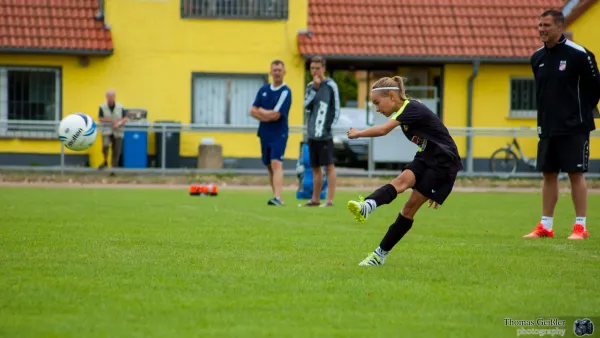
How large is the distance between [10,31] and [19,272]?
22.1 m

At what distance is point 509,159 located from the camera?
29.1 metres

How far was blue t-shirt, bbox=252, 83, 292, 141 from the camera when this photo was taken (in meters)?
17.1

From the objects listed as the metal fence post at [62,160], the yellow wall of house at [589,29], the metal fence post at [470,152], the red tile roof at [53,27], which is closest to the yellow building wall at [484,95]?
the yellow wall of house at [589,29]

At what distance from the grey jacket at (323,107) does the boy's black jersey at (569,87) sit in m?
5.26

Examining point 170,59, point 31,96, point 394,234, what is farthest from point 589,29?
point 394,234

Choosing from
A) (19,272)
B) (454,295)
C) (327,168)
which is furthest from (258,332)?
(327,168)

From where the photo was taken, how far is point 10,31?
95.0 feet

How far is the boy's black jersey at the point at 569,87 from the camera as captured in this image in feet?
38.5

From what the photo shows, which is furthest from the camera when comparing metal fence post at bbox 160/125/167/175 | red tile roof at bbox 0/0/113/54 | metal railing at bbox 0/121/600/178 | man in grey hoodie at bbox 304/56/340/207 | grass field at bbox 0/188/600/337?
red tile roof at bbox 0/0/113/54

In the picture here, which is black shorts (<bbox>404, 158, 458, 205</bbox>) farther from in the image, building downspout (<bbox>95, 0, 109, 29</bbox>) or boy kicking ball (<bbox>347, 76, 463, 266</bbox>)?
building downspout (<bbox>95, 0, 109, 29</bbox>)

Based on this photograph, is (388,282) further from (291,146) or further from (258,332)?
(291,146)

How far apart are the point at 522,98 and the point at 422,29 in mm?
3605

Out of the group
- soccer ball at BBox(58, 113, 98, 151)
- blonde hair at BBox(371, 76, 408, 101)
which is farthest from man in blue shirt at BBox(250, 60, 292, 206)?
blonde hair at BBox(371, 76, 408, 101)

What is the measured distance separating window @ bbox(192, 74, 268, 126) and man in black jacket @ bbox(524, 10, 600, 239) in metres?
18.7
